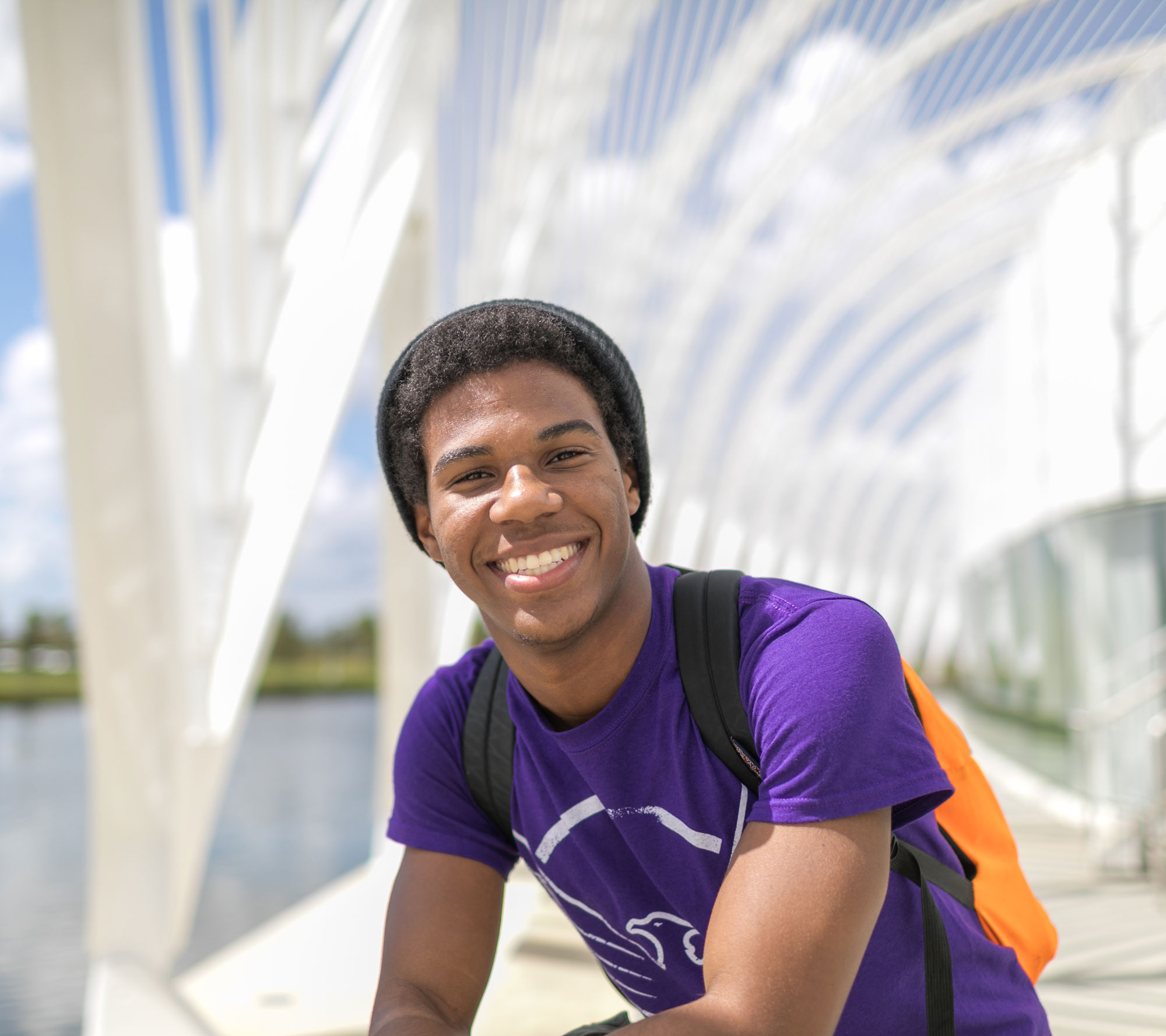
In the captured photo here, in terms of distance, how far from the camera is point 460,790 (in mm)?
2018

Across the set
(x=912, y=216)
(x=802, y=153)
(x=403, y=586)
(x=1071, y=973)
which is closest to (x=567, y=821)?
(x=1071, y=973)

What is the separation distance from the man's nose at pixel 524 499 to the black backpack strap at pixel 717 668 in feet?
0.92

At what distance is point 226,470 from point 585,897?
500 cm

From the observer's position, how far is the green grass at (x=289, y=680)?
84438mm

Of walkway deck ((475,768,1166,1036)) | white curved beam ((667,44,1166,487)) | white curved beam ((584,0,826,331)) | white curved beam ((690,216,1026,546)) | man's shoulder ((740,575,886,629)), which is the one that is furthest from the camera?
white curved beam ((690,216,1026,546))

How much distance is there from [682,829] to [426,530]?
80 centimetres

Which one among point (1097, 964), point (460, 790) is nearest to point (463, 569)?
point (460, 790)

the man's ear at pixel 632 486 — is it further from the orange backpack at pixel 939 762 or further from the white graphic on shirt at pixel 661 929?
the white graphic on shirt at pixel 661 929

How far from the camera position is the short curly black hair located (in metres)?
1.86

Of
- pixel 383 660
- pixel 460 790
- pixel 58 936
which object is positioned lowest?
pixel 58 936

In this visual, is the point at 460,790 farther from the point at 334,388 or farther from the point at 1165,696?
the point at 1165,696

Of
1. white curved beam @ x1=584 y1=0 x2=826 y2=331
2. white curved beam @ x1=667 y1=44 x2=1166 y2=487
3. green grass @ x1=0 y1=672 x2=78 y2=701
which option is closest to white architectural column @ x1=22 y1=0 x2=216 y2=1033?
white curved beam @ x1=584 y1=0 x2=826 y2=331

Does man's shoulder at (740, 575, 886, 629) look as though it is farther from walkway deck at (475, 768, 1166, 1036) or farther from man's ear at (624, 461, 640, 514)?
walkway deck at (475, 768, 1166, 1036)

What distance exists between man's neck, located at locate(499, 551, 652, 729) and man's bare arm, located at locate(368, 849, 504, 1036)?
0.40 meters
